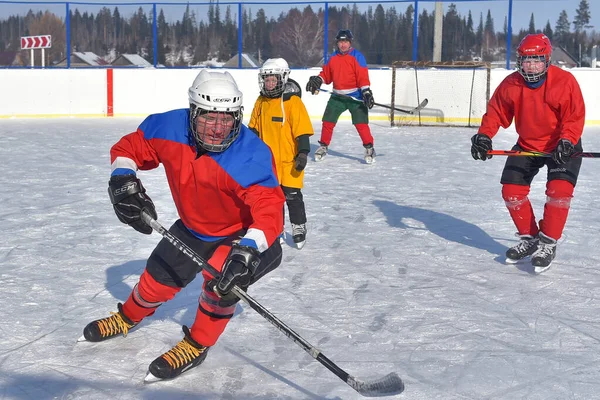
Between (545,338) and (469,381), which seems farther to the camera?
(545,338)

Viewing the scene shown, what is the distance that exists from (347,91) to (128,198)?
564 centimetres

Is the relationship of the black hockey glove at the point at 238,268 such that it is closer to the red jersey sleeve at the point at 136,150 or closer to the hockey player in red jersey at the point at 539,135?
the red jersey sleeve at the point at 136,150

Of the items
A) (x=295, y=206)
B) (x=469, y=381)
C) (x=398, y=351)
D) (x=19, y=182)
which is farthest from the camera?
(x=19, y=182)

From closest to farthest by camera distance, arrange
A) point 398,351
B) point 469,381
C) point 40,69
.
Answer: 1. point 469,381
2. point 398,351
3. point 40,69

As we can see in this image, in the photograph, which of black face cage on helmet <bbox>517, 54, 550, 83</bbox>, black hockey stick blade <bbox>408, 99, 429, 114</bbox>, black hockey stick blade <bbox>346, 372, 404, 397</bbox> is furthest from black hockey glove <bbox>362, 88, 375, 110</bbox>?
black hockey stick blade <bbox>346, 372, 404, 397</bbox>

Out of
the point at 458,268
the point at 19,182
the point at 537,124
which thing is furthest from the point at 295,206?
the point at 19,182

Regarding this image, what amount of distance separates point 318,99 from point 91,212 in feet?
21.6

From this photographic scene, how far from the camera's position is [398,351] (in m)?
2.94

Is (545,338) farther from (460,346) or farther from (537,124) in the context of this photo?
(537,124)

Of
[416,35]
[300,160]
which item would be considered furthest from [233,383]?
[416,35]

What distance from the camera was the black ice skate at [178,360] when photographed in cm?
259

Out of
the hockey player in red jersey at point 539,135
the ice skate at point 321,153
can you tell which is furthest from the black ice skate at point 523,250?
the ice skate at point 321,153

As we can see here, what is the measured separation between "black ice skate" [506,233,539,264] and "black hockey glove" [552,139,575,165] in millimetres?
536

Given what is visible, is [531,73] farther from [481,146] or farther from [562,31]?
[562,31]
